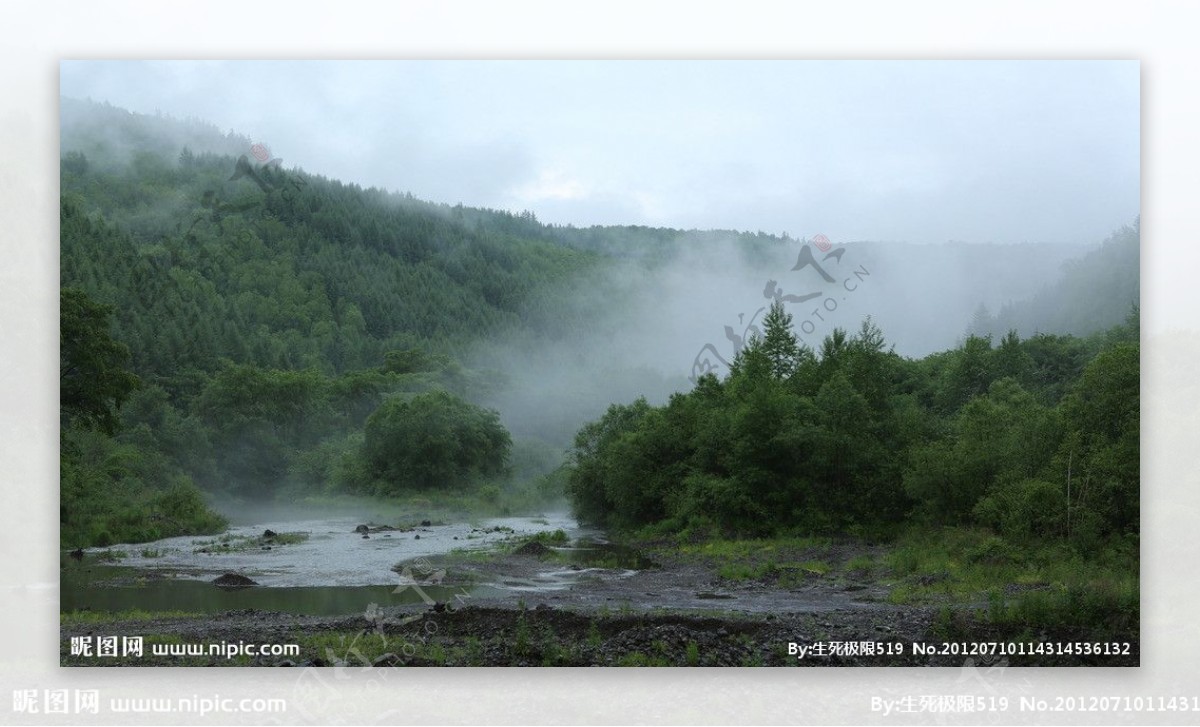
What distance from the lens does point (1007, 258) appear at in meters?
10.6

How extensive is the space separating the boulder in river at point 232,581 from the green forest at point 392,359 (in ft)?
1.93

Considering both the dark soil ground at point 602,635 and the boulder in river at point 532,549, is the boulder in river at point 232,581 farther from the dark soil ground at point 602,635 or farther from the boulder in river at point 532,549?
the boulder in river at point 532,549

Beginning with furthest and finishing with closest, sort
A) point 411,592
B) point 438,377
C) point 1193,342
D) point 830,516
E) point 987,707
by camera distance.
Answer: point 830,516 → point 438,377 → point 411,592 → point 1193,342 → point 987,707

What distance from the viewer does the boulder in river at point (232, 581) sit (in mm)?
10195

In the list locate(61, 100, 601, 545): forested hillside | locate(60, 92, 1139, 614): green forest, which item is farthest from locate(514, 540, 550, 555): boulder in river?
locate(61, 100, 601, 545): forested hillside

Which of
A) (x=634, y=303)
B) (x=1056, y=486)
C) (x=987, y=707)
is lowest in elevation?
(x=987, y=707)

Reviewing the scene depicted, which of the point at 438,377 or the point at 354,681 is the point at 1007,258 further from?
the point at 354,681

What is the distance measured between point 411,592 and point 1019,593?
6218 millimetres

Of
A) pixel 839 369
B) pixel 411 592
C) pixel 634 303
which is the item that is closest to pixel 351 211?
pixel 634 303

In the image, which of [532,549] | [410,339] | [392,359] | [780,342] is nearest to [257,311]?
[392,359]

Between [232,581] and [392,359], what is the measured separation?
2.99m

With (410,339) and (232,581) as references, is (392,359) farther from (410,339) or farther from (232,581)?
(232,581)

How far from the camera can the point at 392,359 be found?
1088 centimetres

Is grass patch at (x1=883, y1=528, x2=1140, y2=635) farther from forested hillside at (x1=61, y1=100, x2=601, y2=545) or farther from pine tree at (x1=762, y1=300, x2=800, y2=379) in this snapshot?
forested hillside at (x1=61, y1=100, x2=601, y2=545)
